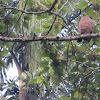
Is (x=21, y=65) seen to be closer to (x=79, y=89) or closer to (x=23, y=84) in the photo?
(x=23, y=84)

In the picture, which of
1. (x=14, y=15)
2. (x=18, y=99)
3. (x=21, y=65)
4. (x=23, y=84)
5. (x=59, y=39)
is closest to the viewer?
(x=59, y=39)

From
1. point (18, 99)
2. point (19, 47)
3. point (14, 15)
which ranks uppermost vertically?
point (14, 15)

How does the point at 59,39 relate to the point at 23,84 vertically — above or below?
above

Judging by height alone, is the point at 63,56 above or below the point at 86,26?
below

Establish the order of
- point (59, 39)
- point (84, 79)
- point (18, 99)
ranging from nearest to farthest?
point (59, 39) → point (84, 79) → point (18, 99)

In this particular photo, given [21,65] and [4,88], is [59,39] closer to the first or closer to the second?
[21,65]

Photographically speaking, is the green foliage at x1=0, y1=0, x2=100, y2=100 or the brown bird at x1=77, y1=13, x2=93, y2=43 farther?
the brown bird at x1=77, y1=13, x2=93, y2=43

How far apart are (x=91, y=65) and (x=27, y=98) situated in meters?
3.01

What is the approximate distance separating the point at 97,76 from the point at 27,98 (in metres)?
3.03

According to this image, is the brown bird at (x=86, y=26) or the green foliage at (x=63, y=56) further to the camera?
the brown bird at (x=86, y=26)

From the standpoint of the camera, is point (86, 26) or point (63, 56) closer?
point (63, 56)

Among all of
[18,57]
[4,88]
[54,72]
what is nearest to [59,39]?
[54,72]

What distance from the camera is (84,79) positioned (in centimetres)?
229

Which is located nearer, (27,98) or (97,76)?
(97,76)
